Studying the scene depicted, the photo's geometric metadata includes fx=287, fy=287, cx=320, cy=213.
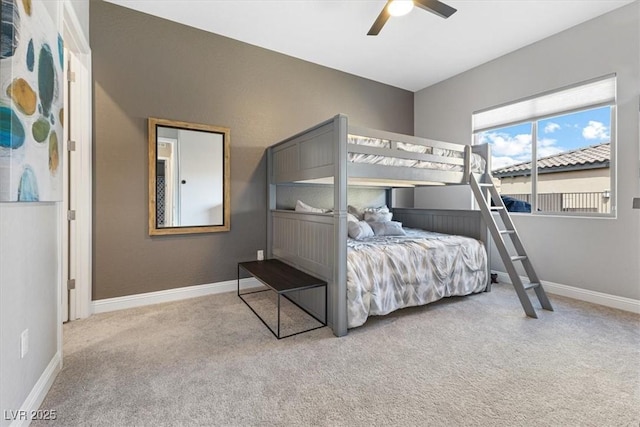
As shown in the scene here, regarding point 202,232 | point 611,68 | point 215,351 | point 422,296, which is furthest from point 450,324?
point 611,68

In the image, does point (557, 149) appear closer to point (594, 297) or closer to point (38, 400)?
point (594, 297)

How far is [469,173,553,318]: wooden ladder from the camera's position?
2.69 m

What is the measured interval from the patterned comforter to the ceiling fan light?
2.08 meters

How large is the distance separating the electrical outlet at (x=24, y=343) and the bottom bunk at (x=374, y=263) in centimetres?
179

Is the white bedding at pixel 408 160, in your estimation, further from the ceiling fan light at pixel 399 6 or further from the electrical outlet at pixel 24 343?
the electrical outlet at pixel 24 343

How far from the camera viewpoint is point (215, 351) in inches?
79.6

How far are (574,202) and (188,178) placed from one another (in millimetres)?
4318

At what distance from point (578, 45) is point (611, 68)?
434mm

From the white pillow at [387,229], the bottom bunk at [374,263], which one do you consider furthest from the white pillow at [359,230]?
the white pillow at [387,229]

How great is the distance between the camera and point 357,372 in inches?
69.9

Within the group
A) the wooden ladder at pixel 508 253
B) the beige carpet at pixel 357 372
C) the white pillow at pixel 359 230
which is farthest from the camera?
the white pillow at pixel 359 230

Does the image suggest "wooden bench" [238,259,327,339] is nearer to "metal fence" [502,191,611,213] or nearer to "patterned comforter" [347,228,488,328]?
"patterned comforter" [347,228,488,328]

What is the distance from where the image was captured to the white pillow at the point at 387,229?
3.52m

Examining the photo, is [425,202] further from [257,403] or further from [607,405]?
→ [257,403]
